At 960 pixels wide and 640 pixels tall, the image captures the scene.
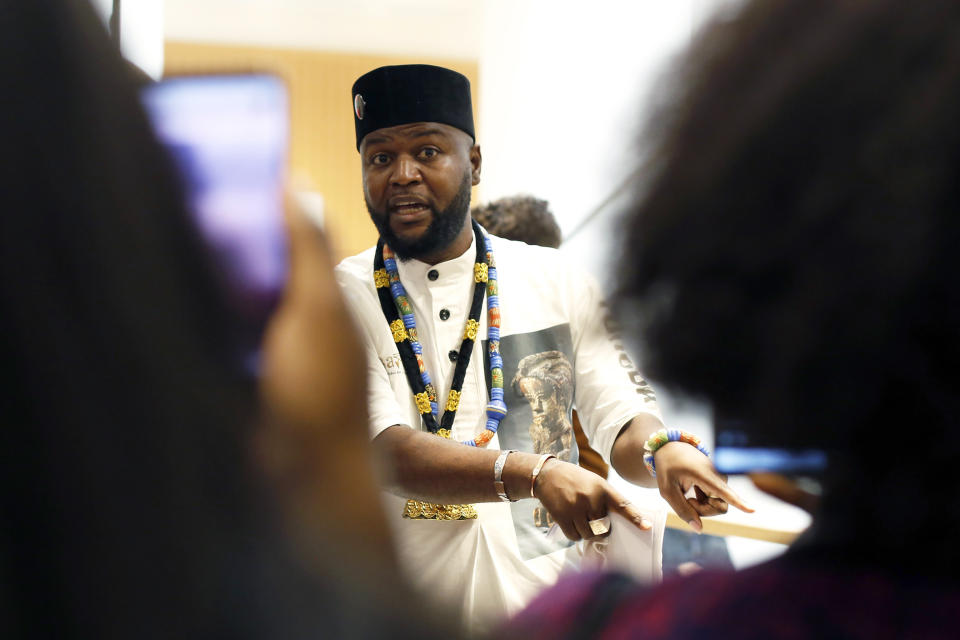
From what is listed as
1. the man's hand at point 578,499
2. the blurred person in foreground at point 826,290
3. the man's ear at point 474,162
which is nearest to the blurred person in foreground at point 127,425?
the blurred person in foreground at point 826,290

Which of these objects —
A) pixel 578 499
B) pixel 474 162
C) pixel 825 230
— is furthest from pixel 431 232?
pixel 825 230

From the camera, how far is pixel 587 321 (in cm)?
160

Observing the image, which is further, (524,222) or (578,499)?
(524,222)

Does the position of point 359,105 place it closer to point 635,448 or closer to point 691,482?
point 635,448

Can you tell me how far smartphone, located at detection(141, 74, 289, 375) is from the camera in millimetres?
409

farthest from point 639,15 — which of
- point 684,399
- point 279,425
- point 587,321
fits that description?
point 279,425

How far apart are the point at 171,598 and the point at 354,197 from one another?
5.28m

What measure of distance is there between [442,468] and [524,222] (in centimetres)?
148

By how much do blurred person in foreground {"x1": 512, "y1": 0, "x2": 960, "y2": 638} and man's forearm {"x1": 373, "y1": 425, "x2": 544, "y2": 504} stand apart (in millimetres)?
800

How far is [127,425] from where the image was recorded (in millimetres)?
373

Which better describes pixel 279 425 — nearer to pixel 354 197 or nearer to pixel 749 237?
pixel 749 237

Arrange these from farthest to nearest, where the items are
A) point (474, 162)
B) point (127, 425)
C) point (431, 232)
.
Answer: point (474, 162)
point (431, 232)
point (127, 425)

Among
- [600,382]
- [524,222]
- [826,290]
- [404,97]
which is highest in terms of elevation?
[404,97]

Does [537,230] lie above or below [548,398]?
above
